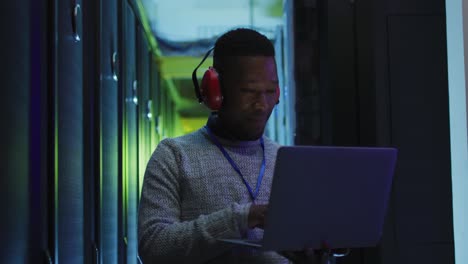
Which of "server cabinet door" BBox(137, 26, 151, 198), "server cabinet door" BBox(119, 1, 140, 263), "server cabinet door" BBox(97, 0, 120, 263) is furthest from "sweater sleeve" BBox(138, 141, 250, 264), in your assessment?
"server cabinet door" BBox(137, 26, 151, 198)

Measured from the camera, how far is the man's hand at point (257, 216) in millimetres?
1795

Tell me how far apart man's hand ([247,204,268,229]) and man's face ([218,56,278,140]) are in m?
0.33

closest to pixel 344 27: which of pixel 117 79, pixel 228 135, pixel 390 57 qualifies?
pixel 390 57

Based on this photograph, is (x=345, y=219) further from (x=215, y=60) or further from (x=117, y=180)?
(x=117, y=180)

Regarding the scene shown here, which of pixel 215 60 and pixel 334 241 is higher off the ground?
pixel 215 60

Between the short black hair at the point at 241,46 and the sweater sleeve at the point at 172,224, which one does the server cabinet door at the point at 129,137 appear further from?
the sweater sleeve at the point at 172,224

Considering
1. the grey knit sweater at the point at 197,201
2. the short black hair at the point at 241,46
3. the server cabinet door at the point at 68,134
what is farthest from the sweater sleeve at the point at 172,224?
the server cabinet door at the point at 68,134

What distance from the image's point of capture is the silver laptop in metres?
1.71

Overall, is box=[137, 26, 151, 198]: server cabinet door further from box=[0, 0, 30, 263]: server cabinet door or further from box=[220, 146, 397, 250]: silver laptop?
box=[220, 146, 397, 250]: silver laptop

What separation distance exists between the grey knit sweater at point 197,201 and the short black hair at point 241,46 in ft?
0.76

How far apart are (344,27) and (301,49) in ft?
3.45

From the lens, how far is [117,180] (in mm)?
4008

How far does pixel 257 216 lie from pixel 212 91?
427 millimetres

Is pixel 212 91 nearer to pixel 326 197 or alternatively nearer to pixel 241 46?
pixel 241 46
